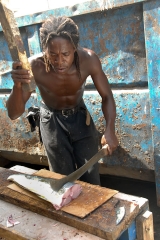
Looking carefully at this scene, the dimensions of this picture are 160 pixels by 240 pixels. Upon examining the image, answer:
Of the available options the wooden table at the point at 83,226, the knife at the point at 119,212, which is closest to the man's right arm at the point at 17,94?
the wooden table at the point at 83,226

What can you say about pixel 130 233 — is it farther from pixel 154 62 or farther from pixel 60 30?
pixel 60 30

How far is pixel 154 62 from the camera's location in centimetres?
257

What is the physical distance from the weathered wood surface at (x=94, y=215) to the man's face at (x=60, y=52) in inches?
41.0

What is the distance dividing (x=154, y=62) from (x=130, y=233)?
4.66 ft

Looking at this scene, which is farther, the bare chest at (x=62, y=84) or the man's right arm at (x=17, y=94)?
the bare chest at (x=62, y=84)

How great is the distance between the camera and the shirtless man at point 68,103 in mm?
2498

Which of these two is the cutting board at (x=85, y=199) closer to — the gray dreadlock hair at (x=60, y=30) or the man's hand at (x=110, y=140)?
the man's hand at (x=110, y=140)

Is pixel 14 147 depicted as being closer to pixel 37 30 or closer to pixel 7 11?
pixel 37 30

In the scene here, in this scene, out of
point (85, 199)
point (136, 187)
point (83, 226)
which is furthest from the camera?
point (136, 187)

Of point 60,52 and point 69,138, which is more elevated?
point 60,52

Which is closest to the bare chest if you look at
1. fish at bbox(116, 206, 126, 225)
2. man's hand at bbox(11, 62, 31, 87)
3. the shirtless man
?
the shirtless man

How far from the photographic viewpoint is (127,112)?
112 inches

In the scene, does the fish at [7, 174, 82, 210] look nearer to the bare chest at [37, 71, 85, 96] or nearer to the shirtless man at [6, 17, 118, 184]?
the shirtless man at [6, 17, 118, 184]

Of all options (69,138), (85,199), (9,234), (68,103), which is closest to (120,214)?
(85,199)
